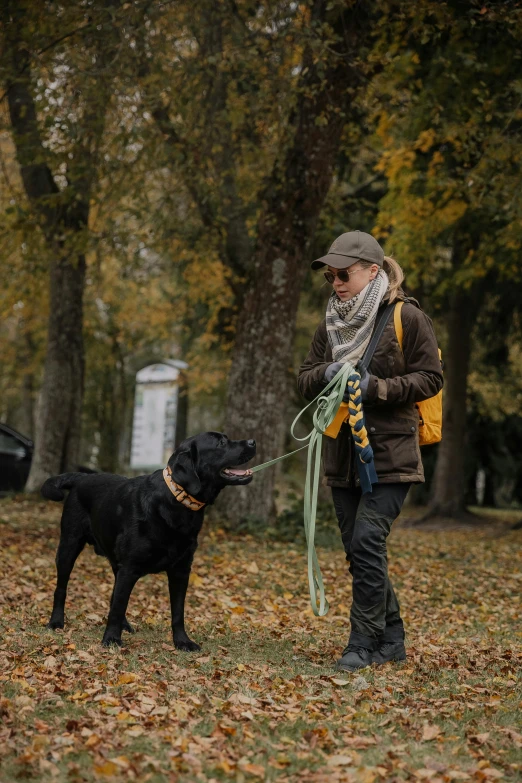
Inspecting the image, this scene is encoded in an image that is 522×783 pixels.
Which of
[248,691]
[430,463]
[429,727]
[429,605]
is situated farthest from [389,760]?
[430,463]

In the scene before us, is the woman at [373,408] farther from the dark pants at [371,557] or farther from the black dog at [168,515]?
the black dog at [168,515]

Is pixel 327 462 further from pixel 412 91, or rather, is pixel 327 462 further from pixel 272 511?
pixel 412 91

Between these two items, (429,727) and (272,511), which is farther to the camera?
(272,511)

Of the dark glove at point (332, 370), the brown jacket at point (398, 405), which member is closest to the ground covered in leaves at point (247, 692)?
the brown jacket at point (398, 405)

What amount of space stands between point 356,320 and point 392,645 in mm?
1865

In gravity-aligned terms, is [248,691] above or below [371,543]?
below

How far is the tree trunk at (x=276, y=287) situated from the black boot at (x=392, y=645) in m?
5.80

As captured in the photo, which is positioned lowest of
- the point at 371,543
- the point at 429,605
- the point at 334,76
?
the point at 429,605

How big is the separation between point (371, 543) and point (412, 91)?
918cm

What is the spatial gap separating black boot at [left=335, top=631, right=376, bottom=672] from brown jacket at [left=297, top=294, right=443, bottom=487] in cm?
84

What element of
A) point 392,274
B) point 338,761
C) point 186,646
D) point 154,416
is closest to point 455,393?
point 154,416

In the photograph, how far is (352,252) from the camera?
16.9ft

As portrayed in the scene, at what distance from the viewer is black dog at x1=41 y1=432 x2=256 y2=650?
17.7 ft

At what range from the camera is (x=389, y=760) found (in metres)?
3.66
